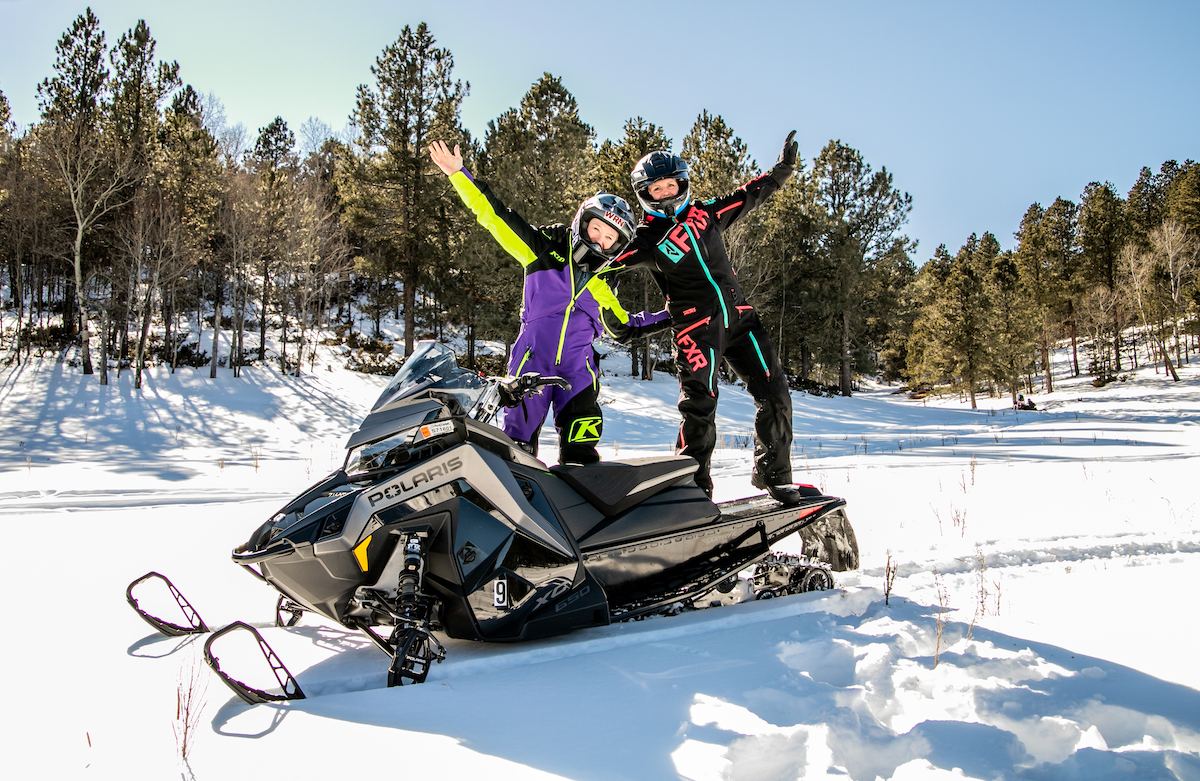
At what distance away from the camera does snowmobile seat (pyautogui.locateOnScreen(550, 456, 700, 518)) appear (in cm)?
281

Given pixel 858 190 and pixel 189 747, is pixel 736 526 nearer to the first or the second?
pixel 189 747

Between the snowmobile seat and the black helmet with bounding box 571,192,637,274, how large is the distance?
164cm

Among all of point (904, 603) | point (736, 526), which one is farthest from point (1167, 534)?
point (736, 526)

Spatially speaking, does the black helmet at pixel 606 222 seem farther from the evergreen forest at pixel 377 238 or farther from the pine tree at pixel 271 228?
the pine tree at pixel 271 228

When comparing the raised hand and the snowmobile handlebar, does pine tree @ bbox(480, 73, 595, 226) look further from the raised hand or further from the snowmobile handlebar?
the snowmobile handlebar

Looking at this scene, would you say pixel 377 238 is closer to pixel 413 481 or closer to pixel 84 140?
pixel 84 140

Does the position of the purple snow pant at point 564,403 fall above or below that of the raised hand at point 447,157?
below

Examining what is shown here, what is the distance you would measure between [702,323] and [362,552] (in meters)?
2.63

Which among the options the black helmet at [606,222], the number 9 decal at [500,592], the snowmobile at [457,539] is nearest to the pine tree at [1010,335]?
the black helmet at [606,222]

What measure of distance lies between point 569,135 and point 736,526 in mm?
23080

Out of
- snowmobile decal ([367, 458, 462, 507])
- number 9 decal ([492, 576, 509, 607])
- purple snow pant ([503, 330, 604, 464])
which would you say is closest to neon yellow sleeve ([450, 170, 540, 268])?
purple snow pant ([503, 330, 604, 464])

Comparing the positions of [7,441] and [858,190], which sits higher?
[858,190]

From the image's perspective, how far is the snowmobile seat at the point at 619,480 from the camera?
9.22 feet

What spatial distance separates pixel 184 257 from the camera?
22125 millimetres
